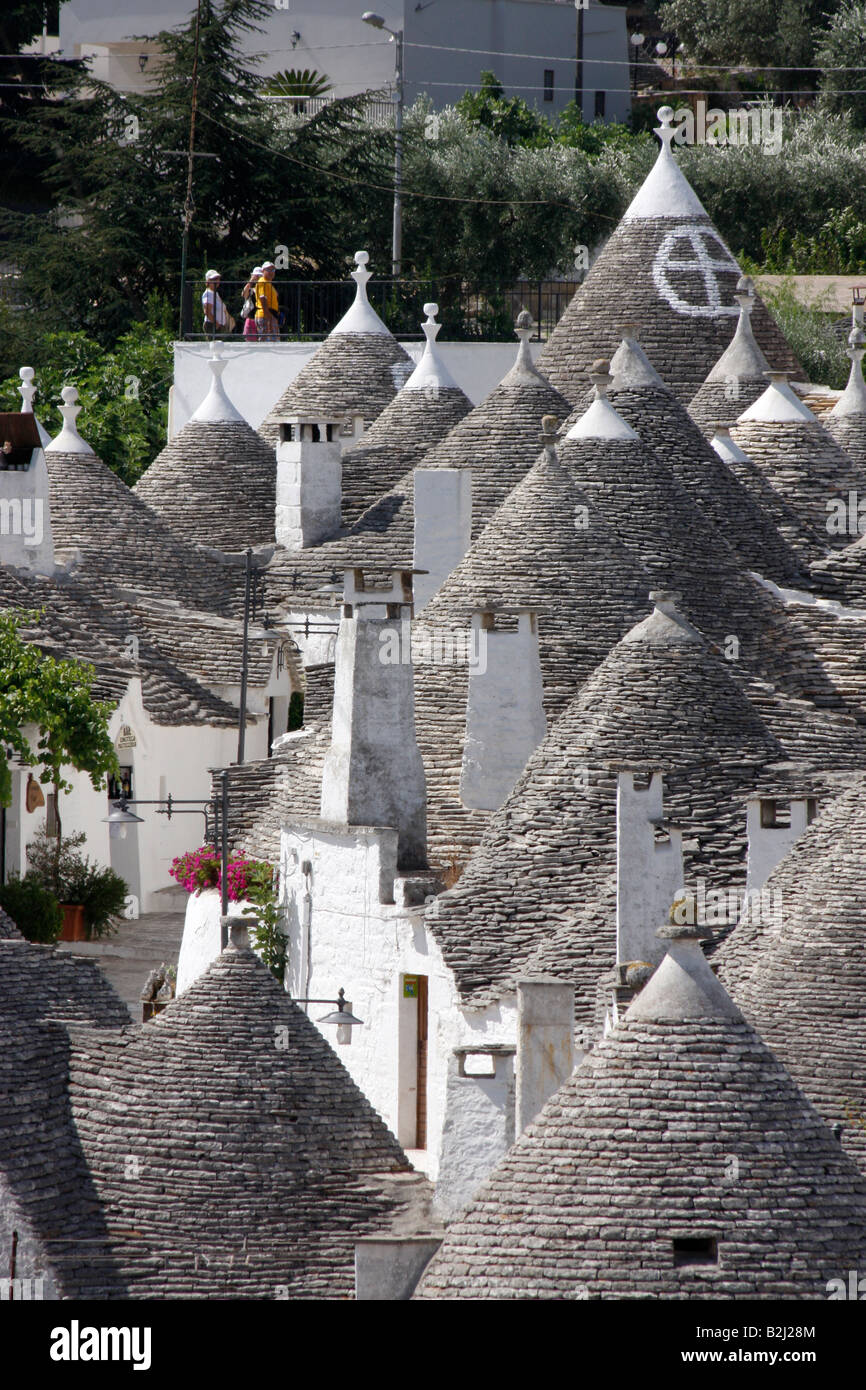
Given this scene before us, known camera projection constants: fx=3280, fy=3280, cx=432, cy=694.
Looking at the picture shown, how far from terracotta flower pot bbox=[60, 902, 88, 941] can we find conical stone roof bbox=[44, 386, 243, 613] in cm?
887

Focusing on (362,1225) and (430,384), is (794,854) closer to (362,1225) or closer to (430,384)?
(362,1225)

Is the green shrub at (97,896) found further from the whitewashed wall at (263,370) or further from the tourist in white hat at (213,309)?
the tourist in white hat at (213,309)

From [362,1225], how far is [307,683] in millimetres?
20275

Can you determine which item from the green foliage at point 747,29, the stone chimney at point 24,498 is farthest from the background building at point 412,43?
the stone chimney at point 24,498

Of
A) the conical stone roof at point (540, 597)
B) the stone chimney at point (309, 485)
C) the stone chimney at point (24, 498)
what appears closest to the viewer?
the conical stone roof at point (540, 597)

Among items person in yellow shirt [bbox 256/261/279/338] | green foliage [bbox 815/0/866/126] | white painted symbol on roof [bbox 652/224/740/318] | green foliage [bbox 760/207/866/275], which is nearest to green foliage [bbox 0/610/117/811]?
white painted symbol on roof [bbox 652/224/740/318]

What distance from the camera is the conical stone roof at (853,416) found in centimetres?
4312

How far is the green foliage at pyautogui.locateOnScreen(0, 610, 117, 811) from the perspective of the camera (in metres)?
36.2

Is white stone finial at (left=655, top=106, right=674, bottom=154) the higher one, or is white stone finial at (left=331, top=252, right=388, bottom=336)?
white stone finial at (left=655, top=106, right=674, bottom=154)

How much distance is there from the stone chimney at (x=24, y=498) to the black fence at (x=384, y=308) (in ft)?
47.1

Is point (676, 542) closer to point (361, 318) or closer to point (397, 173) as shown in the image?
point (361, 318)

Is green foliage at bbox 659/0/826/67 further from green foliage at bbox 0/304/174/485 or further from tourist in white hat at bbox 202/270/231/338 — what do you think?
tourist in white hat at bbox 202/270/231/338

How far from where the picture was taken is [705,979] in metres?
17.7
